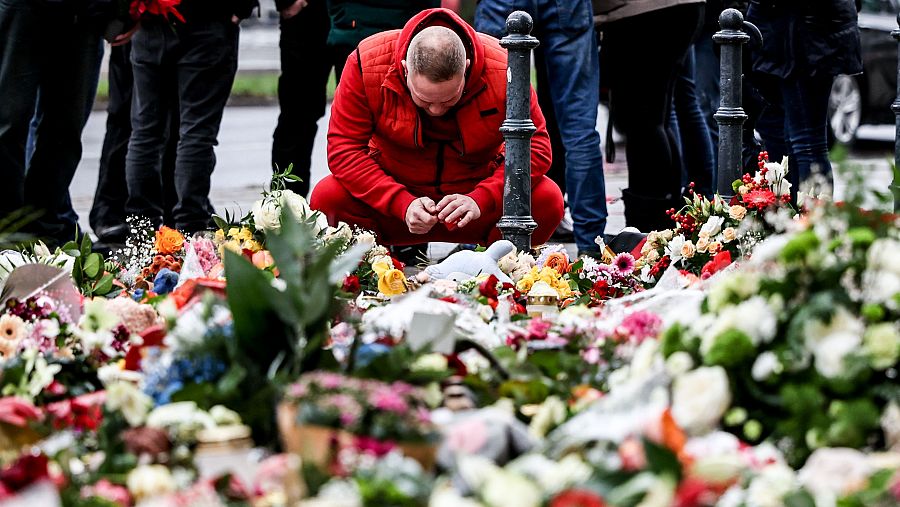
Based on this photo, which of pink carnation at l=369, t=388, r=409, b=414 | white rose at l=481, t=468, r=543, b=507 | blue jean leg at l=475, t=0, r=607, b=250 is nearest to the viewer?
white rose at l=481, t=468, r=543, b=507

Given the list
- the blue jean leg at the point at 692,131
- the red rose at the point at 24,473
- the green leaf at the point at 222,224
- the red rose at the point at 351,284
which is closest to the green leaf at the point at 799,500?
the red rose at the point at 24,473

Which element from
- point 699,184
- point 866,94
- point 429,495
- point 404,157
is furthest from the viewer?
point 866,94

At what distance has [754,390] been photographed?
6.79ft

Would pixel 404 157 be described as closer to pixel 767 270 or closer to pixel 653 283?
pixel 653 283

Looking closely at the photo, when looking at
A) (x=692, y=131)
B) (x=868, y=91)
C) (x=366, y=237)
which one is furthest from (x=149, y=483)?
(x=868, y=91)

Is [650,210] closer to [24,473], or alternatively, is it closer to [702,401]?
[702,401]

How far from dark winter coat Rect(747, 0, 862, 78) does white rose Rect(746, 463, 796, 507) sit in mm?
3779

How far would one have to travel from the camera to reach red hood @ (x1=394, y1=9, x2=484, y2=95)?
15.5ft

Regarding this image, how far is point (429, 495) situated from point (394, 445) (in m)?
0.14

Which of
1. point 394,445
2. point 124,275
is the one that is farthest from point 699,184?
point 394,445

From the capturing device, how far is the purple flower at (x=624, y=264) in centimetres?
415

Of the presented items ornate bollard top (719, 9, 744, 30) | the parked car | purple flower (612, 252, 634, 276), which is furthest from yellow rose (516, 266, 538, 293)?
the parked car

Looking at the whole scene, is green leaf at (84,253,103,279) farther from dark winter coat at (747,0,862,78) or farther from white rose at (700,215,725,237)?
dark winter coat at (747,0,862,78)

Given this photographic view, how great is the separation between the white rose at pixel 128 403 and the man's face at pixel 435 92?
2.46 metres
